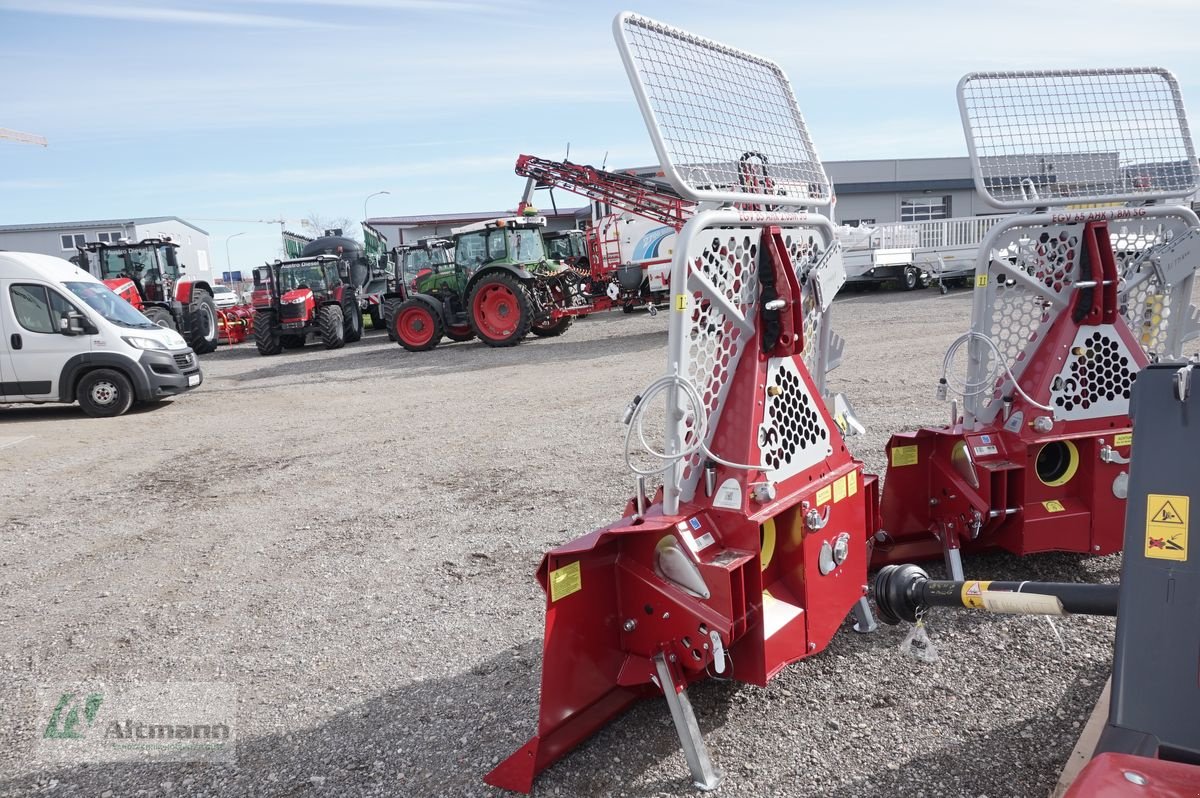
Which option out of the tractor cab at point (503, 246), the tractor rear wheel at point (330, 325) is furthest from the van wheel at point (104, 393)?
the tractor rear wheel at point (330, 325)

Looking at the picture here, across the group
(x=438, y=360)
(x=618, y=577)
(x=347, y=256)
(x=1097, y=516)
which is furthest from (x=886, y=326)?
(x=347, y=256)

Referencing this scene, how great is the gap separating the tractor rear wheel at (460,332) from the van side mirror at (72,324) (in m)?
6.80

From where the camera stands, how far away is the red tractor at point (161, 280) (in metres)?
17.9

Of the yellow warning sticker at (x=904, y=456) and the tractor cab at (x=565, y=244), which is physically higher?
the tractor cab at (x=565, y=244)

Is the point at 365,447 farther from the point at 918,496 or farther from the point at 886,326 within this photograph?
the point at 886,326

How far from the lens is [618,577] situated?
2781 millimetres

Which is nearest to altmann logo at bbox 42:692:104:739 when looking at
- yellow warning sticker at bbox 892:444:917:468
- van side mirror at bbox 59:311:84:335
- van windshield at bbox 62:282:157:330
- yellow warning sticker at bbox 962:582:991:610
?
yellow warning sticker at bbox 962:582:991:610

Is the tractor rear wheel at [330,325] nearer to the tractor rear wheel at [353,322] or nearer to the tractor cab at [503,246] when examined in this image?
the tractor rear wheel at [353,322]

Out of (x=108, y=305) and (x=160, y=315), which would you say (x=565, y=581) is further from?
(x=160, y=315)

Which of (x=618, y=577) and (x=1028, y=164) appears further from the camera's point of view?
(x=1028, y=164)

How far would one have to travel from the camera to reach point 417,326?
634 inches

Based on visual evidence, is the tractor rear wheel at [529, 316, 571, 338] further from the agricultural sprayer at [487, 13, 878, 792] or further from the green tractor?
the agricultural sprayer at [487, 13, 878, 792]

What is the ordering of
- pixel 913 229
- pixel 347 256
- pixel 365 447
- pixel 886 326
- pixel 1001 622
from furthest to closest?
pixel 347 256 < pixel 913 229 < pixel 886 326 < pixel 365 447 < pixel 1001 622

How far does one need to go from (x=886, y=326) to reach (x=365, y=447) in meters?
9.81
